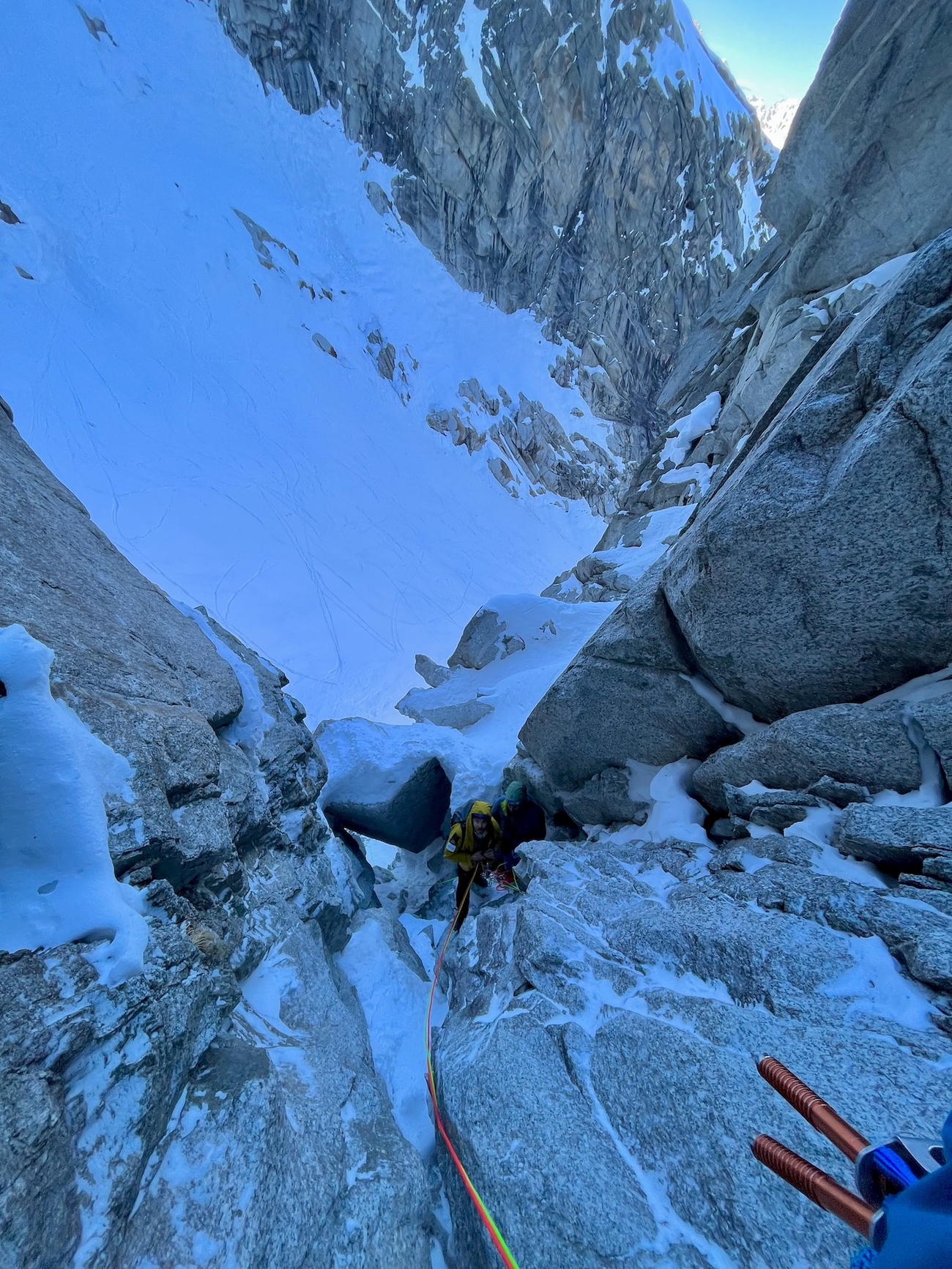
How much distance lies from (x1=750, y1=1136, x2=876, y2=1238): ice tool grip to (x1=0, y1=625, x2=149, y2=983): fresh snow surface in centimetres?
264

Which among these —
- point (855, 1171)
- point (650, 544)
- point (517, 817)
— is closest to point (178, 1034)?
point (855, 1171)

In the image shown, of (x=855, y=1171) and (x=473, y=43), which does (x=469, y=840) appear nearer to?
(x=855, y=1171)

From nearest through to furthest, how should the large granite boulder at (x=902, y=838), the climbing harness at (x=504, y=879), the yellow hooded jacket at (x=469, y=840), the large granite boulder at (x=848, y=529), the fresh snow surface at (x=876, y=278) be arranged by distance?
the large granite boulder at (x=902, y=838) < the large granite boulder at (x=848, y=529) < the climbing harness at (x=504, y=879) < the yellow hooded jacket at (x=469, y=840) < the fresh snow surface at (x=876, y=278)

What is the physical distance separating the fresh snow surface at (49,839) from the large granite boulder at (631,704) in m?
4.57

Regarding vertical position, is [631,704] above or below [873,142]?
below

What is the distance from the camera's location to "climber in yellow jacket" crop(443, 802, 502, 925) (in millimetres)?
7309

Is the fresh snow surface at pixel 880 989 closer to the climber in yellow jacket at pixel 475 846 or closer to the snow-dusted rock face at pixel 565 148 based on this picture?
the climber in yellow jacket at pixel 475 846

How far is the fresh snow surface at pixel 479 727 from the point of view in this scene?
8828 millimetres

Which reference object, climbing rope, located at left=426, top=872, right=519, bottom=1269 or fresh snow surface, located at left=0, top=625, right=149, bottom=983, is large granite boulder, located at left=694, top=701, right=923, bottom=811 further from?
fresh snow surface, located at left=0, top=625, right=149, bottom=983

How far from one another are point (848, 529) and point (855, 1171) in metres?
3.59

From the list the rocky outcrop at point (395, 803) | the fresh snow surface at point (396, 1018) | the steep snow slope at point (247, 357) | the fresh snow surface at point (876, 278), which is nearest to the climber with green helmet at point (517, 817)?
the rocky outcrop at point (395, 803)

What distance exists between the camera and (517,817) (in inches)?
315

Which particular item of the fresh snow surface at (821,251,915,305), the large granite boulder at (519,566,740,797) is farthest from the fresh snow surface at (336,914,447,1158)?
the fresh snow surface at (821,251,915,305)

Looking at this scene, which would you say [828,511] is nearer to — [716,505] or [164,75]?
[716,505]
